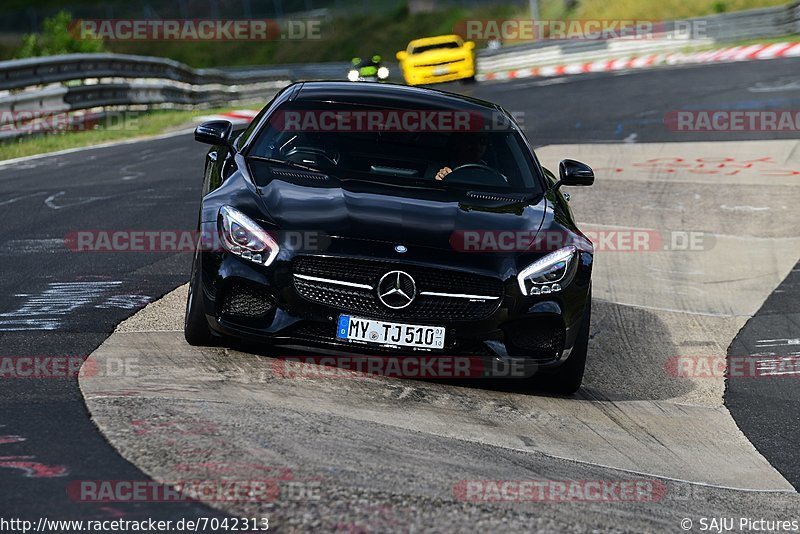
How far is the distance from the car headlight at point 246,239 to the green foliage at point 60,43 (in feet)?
82.4

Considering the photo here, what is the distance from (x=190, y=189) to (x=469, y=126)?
6363 mm

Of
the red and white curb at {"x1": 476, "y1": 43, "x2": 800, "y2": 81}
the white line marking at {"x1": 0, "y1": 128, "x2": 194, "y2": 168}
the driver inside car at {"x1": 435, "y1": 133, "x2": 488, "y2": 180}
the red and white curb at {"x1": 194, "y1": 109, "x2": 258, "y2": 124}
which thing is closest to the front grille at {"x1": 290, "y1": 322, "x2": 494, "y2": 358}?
the driver inside car at {"x1": 435, "y1": 133, "x2": 488, "y2": 180}

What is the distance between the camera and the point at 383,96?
780cm

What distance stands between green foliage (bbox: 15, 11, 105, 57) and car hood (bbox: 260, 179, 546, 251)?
2485cm

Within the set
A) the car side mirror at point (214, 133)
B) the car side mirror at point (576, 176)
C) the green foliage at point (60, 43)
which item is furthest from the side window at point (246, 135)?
the green foliage at point (60, 43)

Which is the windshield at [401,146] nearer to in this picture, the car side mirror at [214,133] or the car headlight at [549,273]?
the car side mirror at [214,133]

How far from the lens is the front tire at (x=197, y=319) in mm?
6215

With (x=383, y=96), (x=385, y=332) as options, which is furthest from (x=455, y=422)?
(x=383, y=96)

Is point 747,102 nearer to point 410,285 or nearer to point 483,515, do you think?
point 410,285

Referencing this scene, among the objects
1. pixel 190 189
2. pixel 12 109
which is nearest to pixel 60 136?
pixel 12 109

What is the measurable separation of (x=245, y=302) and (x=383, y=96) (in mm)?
2250

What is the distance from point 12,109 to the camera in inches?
704

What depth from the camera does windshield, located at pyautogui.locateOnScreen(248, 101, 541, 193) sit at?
713 centimetres

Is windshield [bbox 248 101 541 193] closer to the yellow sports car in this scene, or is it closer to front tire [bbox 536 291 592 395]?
front tire [bbox 536 291 592 395]
